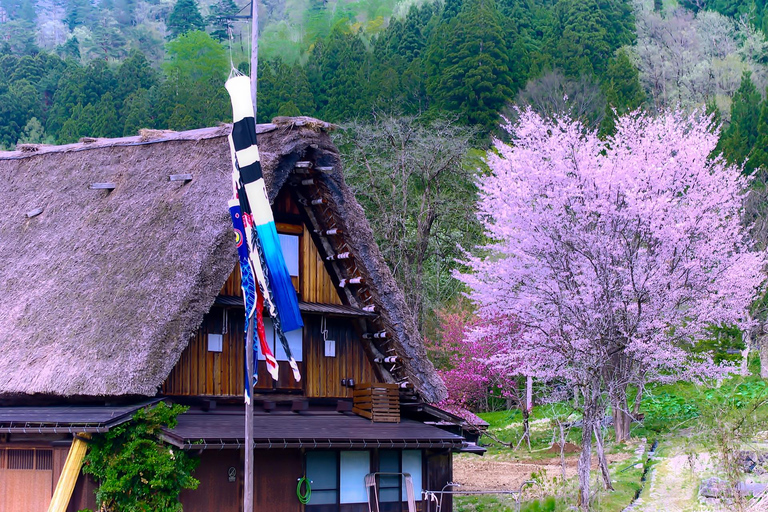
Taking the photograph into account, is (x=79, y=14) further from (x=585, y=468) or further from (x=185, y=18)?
(x=585, y=468)

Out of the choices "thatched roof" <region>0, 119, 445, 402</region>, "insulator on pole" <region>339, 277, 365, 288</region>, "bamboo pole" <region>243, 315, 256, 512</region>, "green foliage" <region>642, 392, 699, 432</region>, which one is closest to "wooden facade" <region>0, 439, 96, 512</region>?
"thatched roof" <region>0, 119, 445, 402</region>

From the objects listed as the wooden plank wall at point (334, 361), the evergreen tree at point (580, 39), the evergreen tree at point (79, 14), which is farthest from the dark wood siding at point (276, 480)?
the evergreen tree at point (79, 14)

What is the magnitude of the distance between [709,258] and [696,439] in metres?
10.2

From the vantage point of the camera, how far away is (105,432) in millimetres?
13094

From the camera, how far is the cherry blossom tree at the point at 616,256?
21.9 meters

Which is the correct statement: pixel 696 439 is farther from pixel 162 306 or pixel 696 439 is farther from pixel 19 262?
pixel 19 262

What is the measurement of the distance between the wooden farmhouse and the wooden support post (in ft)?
1.22

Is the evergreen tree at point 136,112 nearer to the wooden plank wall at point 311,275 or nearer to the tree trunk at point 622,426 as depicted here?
the tree trunk at point 622,426

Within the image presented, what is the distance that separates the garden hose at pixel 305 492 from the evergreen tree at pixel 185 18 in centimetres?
8345

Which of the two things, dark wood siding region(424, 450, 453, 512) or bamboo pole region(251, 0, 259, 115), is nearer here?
bamboo pole region(251, 0, 259, 115)

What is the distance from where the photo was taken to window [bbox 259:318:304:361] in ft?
52.4

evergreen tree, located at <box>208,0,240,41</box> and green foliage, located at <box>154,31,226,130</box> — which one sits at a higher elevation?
evergreen tree, located at <box>208,0,240,41</box>

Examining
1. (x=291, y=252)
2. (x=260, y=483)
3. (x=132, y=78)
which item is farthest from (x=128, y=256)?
(x=132, y=78)

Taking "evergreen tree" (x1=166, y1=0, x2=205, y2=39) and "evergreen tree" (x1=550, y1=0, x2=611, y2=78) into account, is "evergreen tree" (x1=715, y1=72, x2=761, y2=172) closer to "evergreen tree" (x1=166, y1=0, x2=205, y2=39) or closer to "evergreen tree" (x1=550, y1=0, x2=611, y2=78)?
"evergreen tree" (x1=550, y1=0, x2=611, y2=78)
